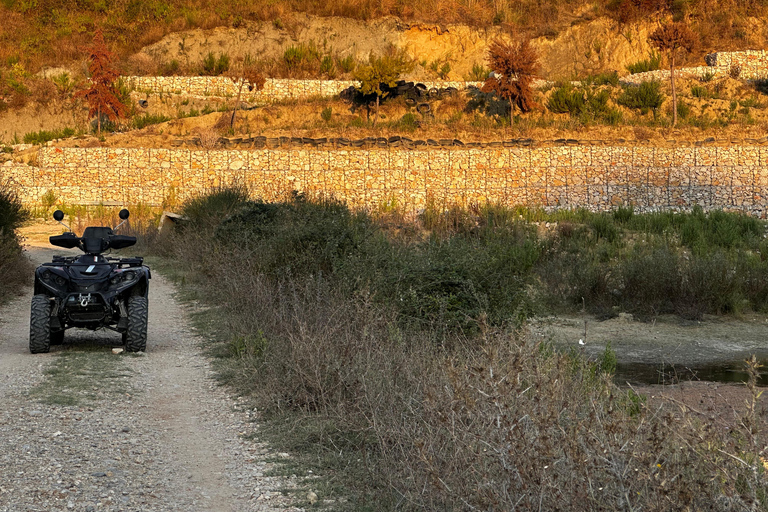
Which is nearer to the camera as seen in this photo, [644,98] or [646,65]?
[644,98]

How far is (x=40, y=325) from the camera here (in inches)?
363

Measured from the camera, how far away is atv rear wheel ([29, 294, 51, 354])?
920 centimetres

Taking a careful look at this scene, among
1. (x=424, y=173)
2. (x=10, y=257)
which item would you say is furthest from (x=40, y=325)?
(x=424, y=173)

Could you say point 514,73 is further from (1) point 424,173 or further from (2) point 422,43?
(2) point 422,43

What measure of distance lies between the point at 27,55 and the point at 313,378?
46.4m

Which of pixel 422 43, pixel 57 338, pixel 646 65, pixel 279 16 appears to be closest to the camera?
pixel 57 338

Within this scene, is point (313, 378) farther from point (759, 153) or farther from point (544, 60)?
point (544, 60)

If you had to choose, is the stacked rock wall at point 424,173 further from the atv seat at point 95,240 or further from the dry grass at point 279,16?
the atv seat at point 95,240

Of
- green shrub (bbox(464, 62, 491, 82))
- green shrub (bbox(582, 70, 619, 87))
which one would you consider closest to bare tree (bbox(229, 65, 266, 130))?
green shrub (bbox(464, 62, 491, 82))

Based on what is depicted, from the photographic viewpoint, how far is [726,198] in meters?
34.7

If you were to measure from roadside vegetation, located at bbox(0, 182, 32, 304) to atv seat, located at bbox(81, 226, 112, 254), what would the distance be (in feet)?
16.0

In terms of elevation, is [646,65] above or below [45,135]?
above

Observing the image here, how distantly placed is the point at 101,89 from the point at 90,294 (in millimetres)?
33187

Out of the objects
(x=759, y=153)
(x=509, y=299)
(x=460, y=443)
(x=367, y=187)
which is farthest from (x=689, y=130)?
(x=460, y=443)
